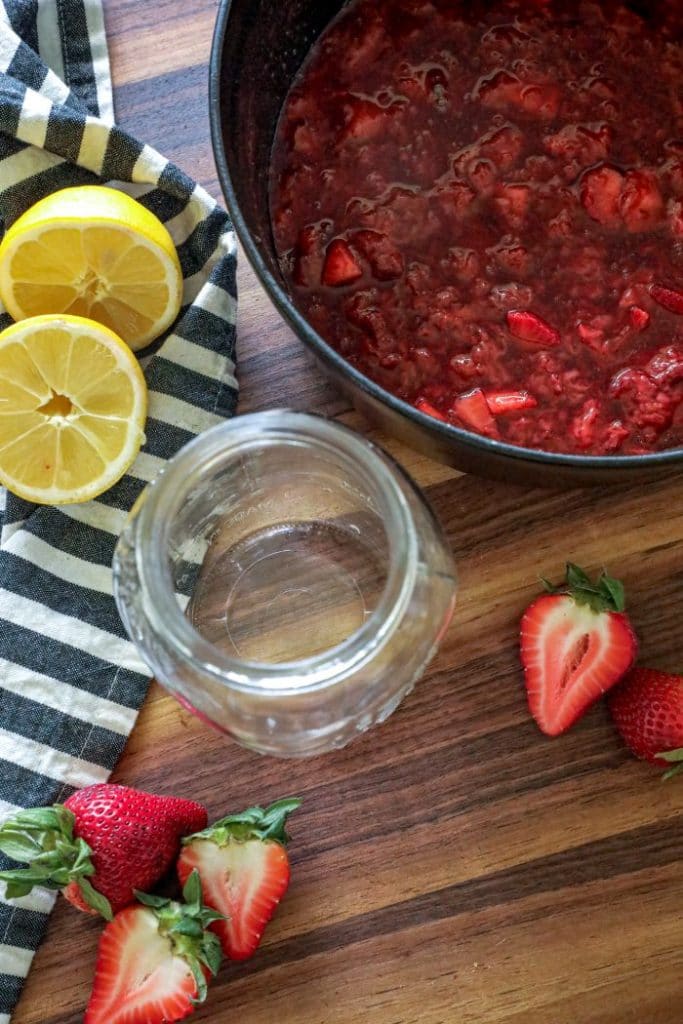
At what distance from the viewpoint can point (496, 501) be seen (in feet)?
3.96

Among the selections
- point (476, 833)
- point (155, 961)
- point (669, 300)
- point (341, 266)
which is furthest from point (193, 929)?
point (669, 300)

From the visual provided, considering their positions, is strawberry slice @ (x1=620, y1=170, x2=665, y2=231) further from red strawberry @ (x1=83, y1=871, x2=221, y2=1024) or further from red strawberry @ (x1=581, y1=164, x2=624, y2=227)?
red strawberry @ (x1=83, y1=871, x2=221, y2=1024)

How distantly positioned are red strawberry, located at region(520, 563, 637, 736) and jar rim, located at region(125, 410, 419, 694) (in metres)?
0.25

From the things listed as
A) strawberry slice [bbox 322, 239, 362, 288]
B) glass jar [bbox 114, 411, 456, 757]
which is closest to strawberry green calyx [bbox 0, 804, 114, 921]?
glass jar [bbox 114, 411, 456, 757]

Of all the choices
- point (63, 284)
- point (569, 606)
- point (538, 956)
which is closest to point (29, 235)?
point (63, 284)

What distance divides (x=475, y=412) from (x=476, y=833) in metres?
0.42

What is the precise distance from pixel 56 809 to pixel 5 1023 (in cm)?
23

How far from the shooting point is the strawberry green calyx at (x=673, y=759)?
113 centimetres

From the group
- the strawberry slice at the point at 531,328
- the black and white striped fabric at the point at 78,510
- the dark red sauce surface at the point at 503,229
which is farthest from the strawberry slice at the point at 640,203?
the black and white striped fabric at the point at 78,510

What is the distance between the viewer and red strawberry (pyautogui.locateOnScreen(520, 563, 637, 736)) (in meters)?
1.15

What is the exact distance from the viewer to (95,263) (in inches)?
45.6

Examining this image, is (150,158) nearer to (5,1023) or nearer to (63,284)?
(63,284)

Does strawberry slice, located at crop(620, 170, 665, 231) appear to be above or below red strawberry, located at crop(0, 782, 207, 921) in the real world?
above

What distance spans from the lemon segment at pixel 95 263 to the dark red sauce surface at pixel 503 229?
135 millimetres
